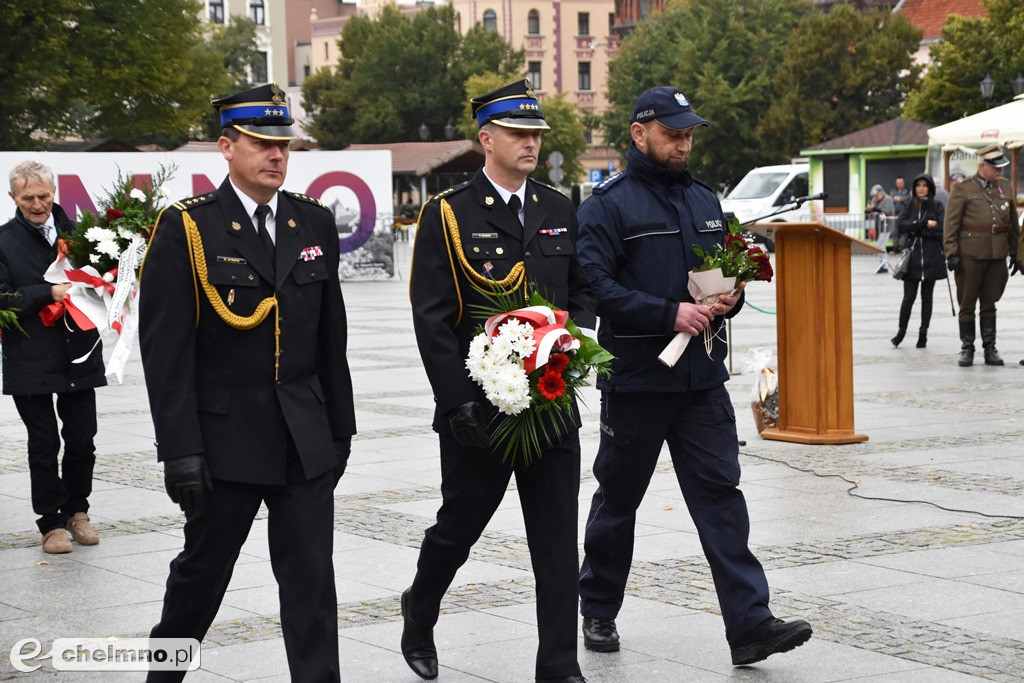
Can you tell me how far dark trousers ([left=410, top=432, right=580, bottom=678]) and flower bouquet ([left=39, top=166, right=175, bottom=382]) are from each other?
105 inches

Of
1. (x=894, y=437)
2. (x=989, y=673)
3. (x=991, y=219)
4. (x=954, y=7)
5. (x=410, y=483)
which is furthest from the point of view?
(x=954, y=7)

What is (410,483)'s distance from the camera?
9.29 metres

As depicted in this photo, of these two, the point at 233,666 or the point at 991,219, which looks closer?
the point at 233,666

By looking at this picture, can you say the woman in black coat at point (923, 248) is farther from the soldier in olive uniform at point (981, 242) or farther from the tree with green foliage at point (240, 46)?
the tree with green foliage at point (240, 46)

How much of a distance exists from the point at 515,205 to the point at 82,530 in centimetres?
347

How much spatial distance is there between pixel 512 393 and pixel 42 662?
2074 millimetres

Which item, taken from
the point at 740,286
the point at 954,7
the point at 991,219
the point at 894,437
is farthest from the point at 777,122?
the point at 740,286

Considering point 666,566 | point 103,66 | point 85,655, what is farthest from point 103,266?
point 103,66

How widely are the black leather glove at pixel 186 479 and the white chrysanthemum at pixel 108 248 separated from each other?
3.27 metres

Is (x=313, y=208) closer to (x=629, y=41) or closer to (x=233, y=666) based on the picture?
(x=233, y=666)

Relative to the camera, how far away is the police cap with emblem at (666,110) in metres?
5.70

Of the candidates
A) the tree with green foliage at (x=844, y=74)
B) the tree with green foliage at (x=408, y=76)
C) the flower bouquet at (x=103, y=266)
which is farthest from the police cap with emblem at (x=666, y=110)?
the tree with green foliage at (x=408, y=76)

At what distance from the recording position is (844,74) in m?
53.2

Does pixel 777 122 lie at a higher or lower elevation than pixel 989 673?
higher
